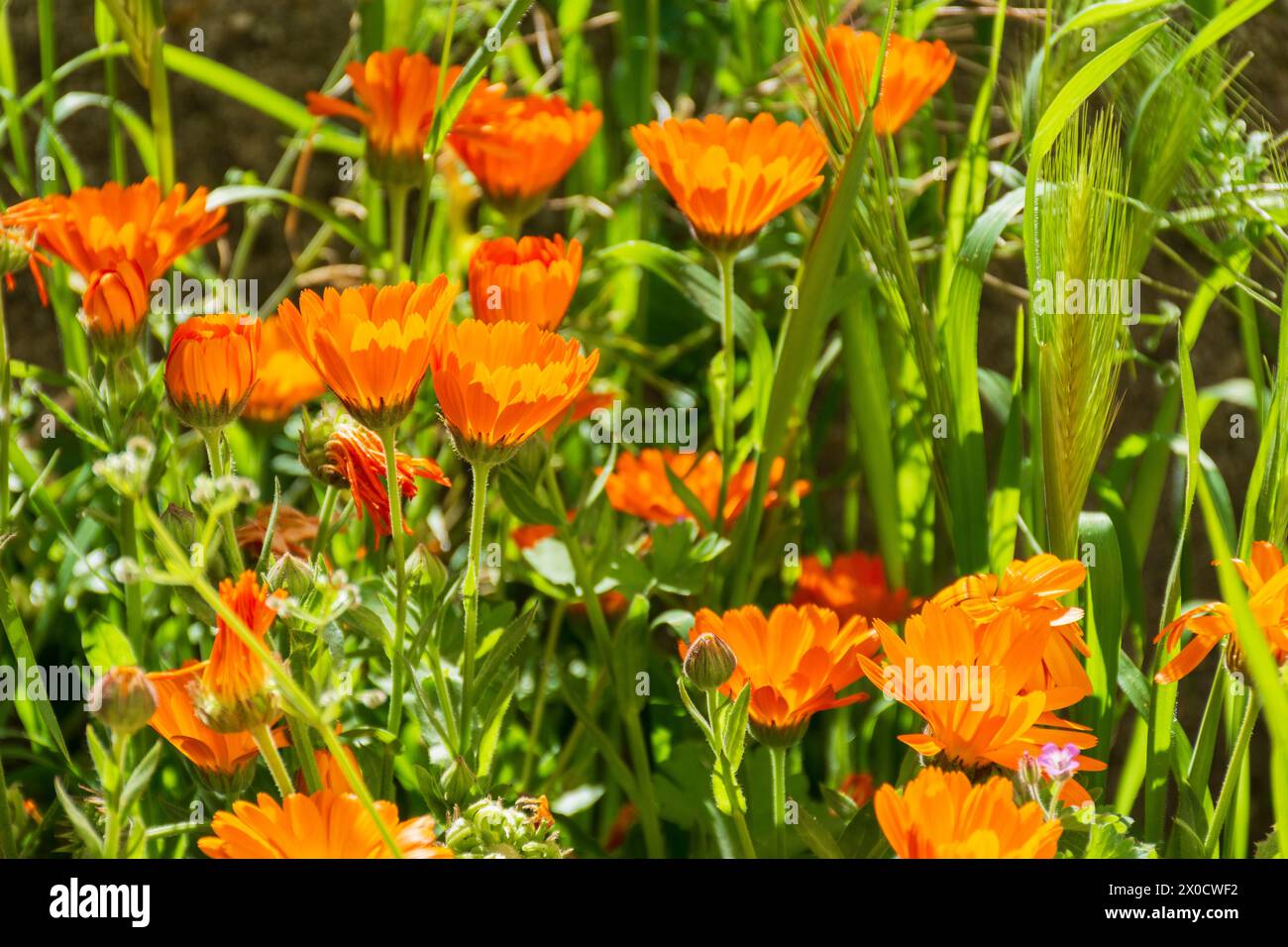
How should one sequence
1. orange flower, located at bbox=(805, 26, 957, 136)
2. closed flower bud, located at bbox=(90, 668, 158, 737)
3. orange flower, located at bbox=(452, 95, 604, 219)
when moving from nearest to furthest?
closed flower bud, located at bbox=(90, 668, 158, 737) < orange flower, located at bbox=(805, 26, 957, 136) < orange flower, located at bbox=(452, 95, 604, 219)

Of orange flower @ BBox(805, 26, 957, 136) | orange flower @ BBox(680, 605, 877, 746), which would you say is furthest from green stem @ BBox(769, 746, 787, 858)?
orange flower @ BBox(805, 26, 957, 136)

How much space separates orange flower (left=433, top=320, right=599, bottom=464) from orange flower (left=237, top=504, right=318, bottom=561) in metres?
0.18

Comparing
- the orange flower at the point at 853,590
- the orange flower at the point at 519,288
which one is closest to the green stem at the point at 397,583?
the orange flower at the point at 519,288

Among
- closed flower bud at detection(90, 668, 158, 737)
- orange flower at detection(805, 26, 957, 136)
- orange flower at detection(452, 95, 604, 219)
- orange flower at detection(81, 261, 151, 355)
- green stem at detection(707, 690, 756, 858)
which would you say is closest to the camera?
closed flower bud at detection(90, 668, 158, 737)

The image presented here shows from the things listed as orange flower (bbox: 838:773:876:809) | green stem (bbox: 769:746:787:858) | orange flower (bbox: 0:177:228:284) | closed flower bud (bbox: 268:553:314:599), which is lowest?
orange flower (bbox: 838:773:876:809)

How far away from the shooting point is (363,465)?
0.64 meters

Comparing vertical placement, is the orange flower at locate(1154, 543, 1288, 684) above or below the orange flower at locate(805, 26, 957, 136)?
below

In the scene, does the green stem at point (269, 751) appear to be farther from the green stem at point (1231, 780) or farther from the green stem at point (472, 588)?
the green stem at point (1231, 780)

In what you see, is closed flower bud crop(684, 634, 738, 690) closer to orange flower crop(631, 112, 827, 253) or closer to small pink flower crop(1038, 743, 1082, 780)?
small pink flower crop(1038, 743, 1082, 780)

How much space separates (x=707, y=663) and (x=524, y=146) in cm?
46

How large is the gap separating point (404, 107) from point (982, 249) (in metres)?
0.37

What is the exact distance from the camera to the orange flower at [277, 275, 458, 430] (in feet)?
1.81

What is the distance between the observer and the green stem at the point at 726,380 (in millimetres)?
784
